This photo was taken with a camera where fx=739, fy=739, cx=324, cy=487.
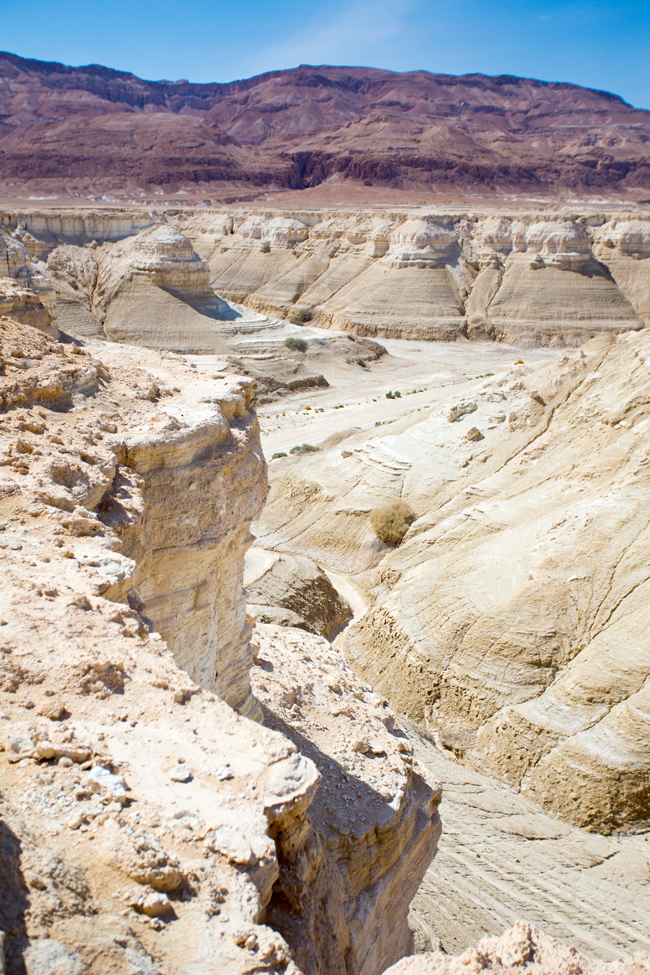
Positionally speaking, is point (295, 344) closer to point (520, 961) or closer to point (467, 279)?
point (467, 279)

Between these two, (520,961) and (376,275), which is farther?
(376,275)

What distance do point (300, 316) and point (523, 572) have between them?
44.5 metres

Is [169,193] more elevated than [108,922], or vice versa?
[169,193]

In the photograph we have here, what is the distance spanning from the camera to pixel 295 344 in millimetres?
44906

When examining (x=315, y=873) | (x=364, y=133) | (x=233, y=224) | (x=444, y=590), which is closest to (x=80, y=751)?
(x=315, y=873)

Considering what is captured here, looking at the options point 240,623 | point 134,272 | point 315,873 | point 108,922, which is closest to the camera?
point 108,922

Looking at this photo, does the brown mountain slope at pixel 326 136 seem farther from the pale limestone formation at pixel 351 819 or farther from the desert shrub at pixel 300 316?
the pale limestone formation at pixel 351 819

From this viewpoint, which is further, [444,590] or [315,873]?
[444,590]

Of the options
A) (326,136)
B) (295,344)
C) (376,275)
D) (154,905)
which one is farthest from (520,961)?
(326,136)

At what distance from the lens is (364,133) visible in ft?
422

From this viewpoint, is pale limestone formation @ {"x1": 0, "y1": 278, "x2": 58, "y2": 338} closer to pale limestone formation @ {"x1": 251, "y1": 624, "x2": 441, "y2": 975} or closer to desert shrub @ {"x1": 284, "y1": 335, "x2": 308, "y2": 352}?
pale limestone formation @ {"x1": 251, "y1": 624, "x2": 441, "y2": 975}

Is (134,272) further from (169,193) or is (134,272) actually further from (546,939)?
(169,193)

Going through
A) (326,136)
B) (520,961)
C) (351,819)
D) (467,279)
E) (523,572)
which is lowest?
(351,819)

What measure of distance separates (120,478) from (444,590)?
933 cm
